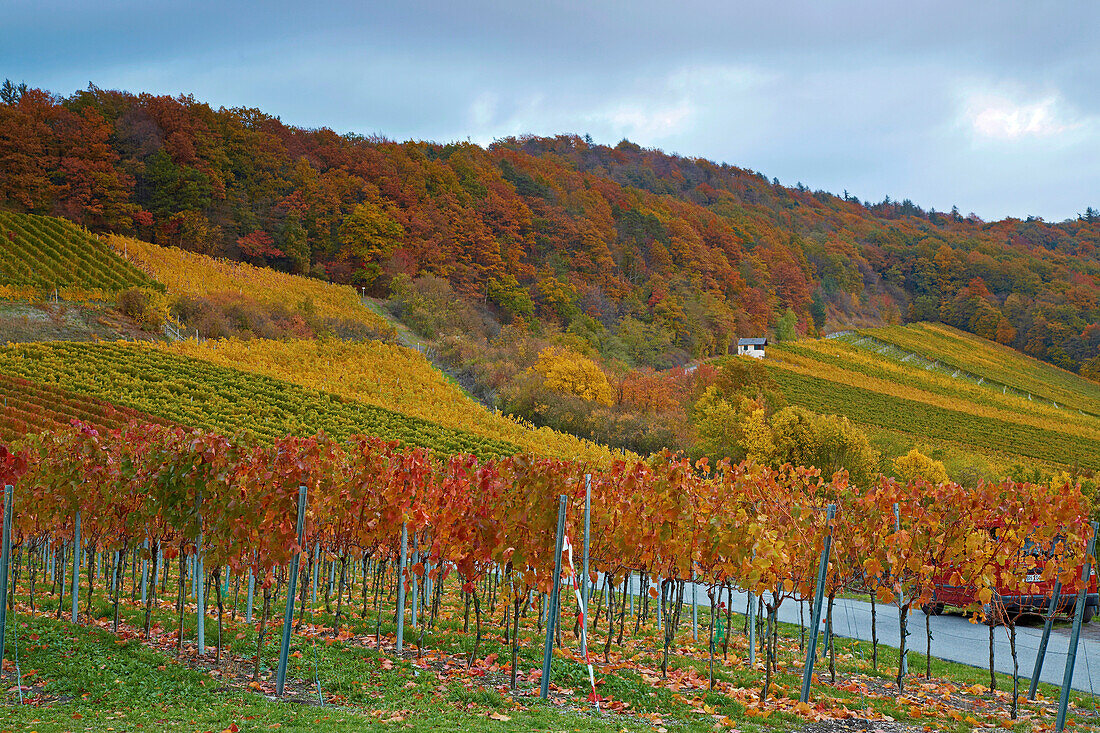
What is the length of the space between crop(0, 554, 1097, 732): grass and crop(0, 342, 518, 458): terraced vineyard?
16.5 metres

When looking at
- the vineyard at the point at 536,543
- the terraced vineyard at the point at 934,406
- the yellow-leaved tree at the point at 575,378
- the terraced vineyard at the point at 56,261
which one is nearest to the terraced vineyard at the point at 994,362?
the terraced vineyard at the point at 934,406

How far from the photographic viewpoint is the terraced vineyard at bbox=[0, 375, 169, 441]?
70.3 feet

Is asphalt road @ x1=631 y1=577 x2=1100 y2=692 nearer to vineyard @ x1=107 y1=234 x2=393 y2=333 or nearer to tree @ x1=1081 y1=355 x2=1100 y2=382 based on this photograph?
vineyard @ x1=107 y1=234 x2=393 y2=333

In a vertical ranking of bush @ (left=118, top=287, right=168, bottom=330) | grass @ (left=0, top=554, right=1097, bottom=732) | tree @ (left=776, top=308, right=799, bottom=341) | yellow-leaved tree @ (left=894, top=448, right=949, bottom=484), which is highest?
tree @ (left=776, top=308, right=799, bottom=341)

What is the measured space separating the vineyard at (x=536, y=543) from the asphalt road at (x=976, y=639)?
1763 millimetres

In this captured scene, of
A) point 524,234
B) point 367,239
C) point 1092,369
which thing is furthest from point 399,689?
point 1092,369

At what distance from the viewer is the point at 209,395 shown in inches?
1094

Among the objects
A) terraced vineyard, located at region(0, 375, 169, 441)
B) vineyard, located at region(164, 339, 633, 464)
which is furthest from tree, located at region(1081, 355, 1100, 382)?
terraced vineyard, located at region(0, 375, 169, 441)

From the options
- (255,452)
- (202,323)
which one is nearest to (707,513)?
(255,452)

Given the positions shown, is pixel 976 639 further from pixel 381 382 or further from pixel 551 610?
pixel 381 382

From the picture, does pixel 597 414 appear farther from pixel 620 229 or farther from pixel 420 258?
pixel 620 229

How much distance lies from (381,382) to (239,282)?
17.7 meters

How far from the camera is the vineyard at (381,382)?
107 ft

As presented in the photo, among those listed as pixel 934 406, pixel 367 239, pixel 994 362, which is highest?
pixel 367 239
